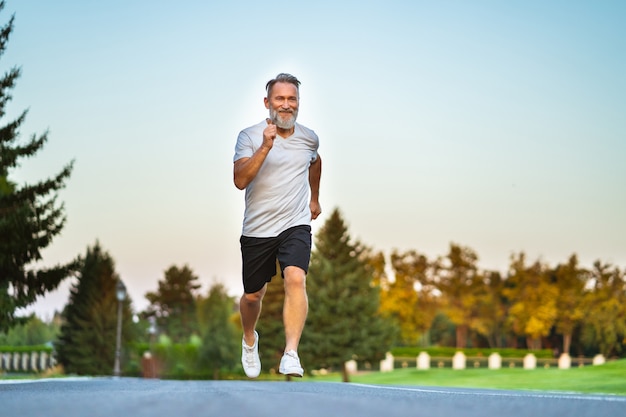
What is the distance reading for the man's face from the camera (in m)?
7.29

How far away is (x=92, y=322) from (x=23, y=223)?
26207 millimetres

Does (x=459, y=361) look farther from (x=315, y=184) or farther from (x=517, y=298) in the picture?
(x=315, y=184)

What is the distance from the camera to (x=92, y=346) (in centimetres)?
5719

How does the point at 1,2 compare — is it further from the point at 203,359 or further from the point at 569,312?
the point at 569,312

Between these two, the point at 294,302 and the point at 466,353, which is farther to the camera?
the point at 466,353

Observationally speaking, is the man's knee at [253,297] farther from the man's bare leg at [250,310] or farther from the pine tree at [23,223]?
the pine tree at [23,223]

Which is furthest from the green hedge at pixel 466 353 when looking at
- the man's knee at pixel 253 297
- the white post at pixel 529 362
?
the man's knee at pixel 253 297

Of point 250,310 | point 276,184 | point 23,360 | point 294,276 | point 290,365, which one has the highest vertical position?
point 276,184

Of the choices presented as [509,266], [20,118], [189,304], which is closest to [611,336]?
[509,266]

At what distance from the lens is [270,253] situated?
770 centimetres

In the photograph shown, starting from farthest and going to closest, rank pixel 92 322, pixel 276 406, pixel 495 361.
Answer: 1. pixel 495 361
2. pixel 92 322
3. pixel 276 406

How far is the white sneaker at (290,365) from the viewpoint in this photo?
6824 mm

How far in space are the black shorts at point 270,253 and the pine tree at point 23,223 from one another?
2514cm

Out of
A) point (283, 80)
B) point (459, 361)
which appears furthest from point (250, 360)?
point (459, 361)
